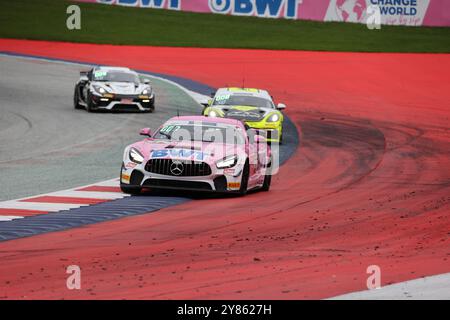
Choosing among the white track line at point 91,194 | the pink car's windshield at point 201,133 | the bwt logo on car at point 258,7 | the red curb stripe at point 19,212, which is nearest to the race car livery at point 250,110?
the pink car's windshield at point 201,133

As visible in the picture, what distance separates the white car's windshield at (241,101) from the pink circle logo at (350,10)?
28338mm

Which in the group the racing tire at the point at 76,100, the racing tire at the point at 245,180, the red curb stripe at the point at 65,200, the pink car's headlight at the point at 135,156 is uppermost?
the racing tire at the point at 76,100

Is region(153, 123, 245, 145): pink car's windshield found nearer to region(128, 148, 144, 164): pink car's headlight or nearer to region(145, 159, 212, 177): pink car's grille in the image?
region(128, 148, 144, 164): pink car's headlight

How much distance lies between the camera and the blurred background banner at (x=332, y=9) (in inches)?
2197

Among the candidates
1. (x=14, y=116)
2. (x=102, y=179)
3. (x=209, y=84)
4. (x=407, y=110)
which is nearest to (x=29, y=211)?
(x=102, y=179)

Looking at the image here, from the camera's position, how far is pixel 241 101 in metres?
28.4

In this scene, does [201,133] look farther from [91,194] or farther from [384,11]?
[384,11]

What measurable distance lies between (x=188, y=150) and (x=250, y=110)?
9.08 metres

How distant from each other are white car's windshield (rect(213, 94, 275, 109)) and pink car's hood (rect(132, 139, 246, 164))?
28.2 feet

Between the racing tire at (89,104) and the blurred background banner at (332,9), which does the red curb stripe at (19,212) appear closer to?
the racing tire at (89,104)

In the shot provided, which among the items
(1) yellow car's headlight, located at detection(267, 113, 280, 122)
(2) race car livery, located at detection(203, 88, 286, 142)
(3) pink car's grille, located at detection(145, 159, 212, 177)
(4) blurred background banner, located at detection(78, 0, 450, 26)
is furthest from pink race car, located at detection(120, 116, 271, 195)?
(4) blurred background banner, located at detection(78, 0, 450, 26)

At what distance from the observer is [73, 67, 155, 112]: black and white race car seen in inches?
1300
